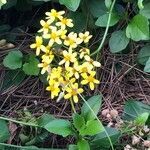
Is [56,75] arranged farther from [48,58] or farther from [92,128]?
[92,128]

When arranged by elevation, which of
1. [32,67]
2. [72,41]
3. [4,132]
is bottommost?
[4,132]

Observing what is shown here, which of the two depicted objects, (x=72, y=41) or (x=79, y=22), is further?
(x=79, y=22)

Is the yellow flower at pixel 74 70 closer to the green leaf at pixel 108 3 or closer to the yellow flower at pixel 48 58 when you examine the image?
the yellow flower at pixel 48 58

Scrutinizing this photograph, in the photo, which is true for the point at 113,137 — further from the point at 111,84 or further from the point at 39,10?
the point at 39,10

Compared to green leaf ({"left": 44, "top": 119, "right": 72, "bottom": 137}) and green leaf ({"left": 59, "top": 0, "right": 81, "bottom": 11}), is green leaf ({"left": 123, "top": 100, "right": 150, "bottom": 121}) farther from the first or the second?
green leaf ({"left": 59, "top": 0, "right": 81, "bottom": 11})

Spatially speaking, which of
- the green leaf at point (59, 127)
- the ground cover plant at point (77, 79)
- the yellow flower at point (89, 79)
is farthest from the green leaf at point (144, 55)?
the green leaf at point (59, 127)

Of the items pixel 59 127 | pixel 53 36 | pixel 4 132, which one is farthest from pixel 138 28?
pixel 4 132
